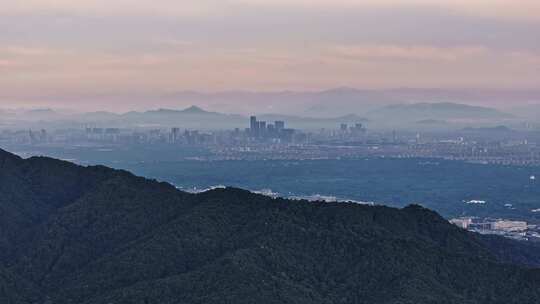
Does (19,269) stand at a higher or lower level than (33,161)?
lower

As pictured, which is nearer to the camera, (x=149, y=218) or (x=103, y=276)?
(x=103, y=276)

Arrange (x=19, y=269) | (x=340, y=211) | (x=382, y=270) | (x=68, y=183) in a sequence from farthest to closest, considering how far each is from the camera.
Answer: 1. (x=68, y=183)
2. (x=340, y=211)
3. (x=19, y=269)
4. (x=382, y=270)

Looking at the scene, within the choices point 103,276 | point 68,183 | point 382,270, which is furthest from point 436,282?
point 68,183

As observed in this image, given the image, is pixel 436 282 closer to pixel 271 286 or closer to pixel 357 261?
pixel 357 261

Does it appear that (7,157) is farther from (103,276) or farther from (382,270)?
(382,270)

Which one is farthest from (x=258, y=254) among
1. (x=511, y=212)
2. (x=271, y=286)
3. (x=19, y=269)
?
(x=511, y=212)

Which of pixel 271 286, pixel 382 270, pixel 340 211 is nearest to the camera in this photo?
pixel 271 286
